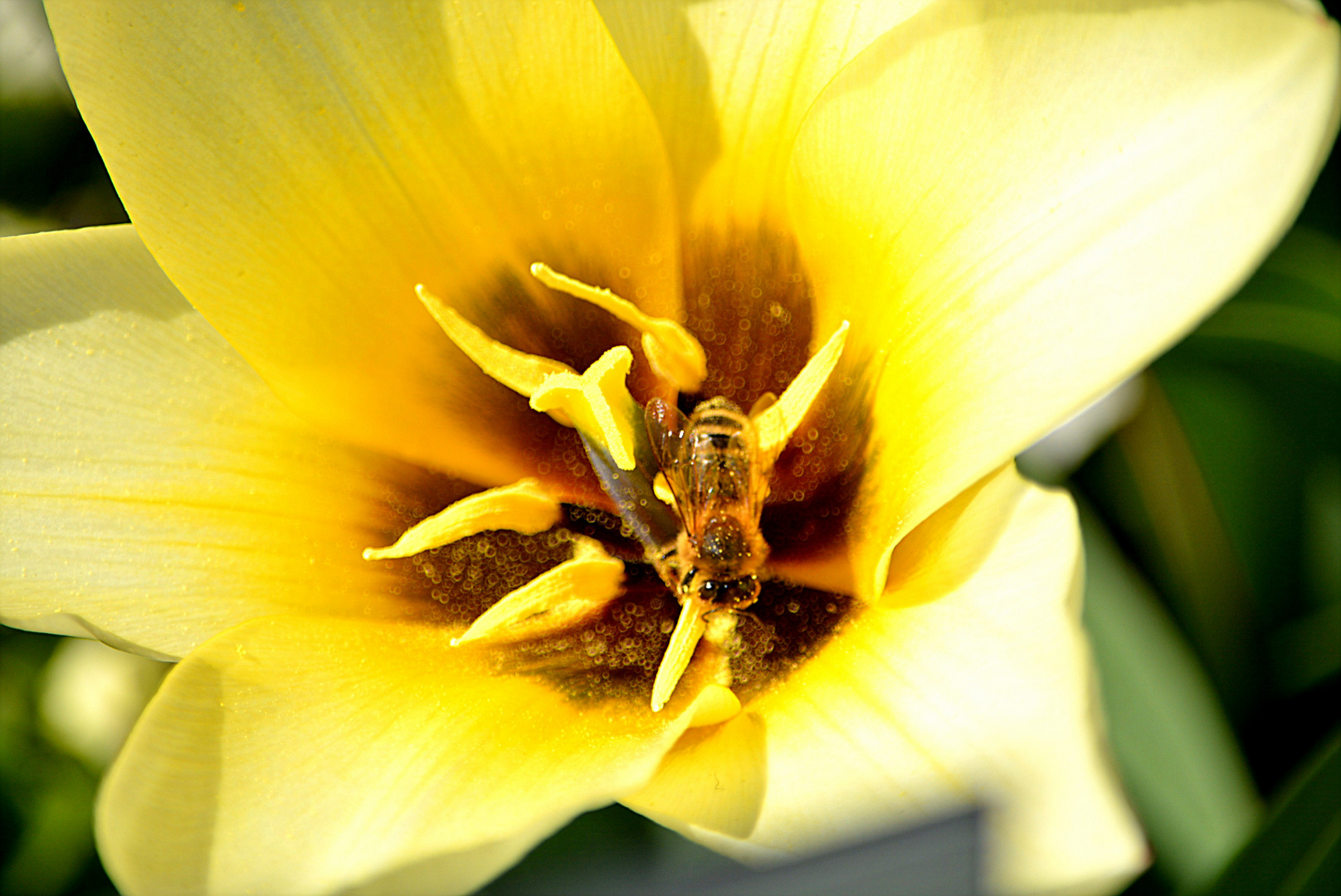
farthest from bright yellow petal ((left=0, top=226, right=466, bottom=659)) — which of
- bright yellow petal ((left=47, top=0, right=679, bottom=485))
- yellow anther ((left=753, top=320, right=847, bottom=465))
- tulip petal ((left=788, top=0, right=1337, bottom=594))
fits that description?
tulip petal ((left=788, top=0, right=1337, bottom=594))

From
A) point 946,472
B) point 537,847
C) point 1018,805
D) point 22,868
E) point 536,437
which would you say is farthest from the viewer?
point 22,868

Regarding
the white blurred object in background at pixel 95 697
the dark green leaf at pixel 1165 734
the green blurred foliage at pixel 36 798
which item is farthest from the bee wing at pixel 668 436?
the green blurred foliage at pixel 36 798

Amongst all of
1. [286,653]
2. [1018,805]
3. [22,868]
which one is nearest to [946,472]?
[1018,805]

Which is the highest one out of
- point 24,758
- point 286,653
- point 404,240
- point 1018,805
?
point 404,240

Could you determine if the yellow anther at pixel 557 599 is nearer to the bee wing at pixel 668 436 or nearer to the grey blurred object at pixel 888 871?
the bee wing at pixel 668 436

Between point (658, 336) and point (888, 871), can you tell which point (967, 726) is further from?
point (658, 336)

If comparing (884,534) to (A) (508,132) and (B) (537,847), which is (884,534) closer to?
(A) (508,132)
